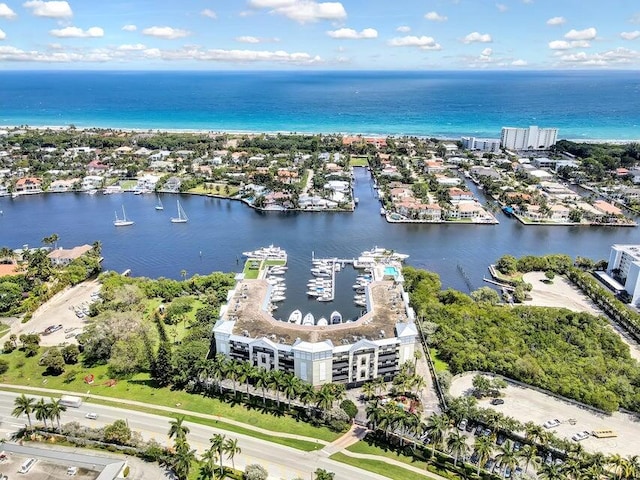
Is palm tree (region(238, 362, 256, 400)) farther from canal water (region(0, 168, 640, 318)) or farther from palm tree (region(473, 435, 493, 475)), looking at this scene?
palm tree (region(473, 435, 493, 475))

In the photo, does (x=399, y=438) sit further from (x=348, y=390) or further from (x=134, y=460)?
(x=134, y=460)

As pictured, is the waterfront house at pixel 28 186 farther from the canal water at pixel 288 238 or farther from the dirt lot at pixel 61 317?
the dirt lot at pixel 61 317

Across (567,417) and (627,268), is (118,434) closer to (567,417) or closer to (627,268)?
(567,417)

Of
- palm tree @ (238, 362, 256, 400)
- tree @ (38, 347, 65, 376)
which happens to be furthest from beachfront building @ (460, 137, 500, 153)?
tree @ (38, 347, 65, 376)

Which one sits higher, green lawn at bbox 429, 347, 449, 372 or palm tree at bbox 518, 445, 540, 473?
palm tree at bbox 518, 445, 540, 473

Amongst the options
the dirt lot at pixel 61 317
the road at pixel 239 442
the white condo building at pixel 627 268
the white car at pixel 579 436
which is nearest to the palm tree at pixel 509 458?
the white car at pixel 579 436

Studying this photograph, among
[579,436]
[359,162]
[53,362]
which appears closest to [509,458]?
[579,436]
